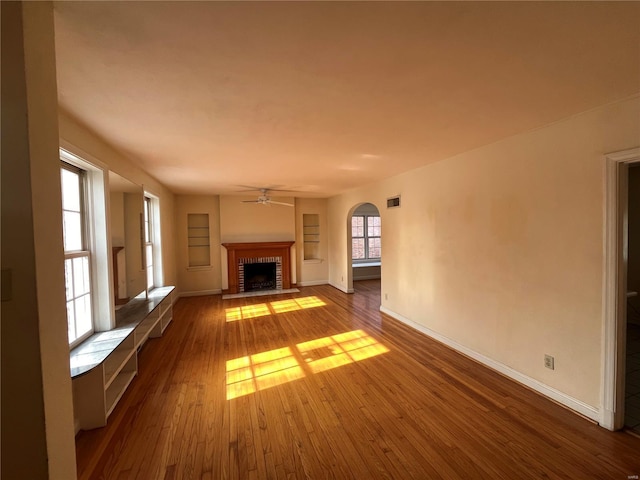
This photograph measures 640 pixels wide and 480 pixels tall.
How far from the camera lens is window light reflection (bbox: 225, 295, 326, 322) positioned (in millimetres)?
5156

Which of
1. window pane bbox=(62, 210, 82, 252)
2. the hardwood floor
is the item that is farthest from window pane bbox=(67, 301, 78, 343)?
the hardwood floor

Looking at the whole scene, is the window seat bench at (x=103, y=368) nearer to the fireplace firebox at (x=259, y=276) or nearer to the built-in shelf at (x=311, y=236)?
the fireplace firebox at (x=259, y=276)

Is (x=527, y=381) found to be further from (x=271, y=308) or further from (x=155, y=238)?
(x=155, y=238)

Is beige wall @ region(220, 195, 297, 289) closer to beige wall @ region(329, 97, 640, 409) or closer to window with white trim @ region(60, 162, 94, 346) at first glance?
beige wall @ region(329, 97, 640, 409)

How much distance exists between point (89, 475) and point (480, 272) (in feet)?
12.3

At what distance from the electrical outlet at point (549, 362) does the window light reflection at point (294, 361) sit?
1610mm

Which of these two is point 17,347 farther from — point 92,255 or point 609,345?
point 609,345

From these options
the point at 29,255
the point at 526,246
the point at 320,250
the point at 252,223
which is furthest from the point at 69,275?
the point at 320,250

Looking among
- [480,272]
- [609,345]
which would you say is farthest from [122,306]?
[609,345]

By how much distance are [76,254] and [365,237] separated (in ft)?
25.0

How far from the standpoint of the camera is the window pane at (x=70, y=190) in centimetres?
233

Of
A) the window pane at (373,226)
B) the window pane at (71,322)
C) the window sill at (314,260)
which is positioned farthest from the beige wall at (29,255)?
the window pane at (373,226)

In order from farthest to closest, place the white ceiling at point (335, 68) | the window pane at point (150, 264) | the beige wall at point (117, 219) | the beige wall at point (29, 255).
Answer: the window pane at point (150, 264) → the beige wall at point (117, 219) → the white ceiling at point (335, 68) → the beige wall at point (29, 255)

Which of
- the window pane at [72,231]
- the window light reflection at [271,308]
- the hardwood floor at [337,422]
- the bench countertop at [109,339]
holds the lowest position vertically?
the hardwood floor at [337,422]
